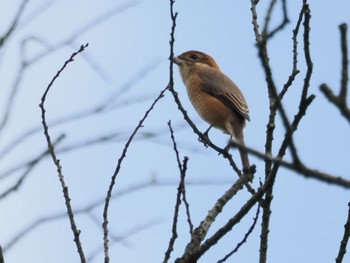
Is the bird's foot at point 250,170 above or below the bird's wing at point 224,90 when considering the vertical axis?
below

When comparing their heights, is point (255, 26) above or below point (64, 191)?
above

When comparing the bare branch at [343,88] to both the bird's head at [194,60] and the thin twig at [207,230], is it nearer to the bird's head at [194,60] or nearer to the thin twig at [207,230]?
the thin twig at [207,230]

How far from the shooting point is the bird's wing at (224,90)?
678 centimetres

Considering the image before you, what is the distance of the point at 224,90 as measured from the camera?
7059 millimetres

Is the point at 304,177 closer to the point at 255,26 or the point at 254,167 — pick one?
the point at 254,167

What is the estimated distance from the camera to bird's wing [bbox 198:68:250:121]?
6.78m

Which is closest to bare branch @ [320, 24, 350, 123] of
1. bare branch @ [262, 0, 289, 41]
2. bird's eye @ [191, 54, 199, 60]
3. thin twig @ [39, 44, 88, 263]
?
bare branch @ [262, 0, 289, 41]

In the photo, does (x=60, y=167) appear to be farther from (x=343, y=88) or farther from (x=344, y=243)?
(x=343, y=88)

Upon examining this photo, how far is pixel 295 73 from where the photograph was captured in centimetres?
380

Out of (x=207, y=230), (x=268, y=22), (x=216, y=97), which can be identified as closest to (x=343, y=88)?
(x=268, y=22)

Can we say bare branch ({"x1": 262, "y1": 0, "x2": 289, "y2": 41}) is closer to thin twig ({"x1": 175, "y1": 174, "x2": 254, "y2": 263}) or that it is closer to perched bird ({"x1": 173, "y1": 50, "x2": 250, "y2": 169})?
thin twig ({"x1": 175, "y1": 174, "x2": 254, "y2": 263})

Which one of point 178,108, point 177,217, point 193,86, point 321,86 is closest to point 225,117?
point 193,86

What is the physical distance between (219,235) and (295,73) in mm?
1692

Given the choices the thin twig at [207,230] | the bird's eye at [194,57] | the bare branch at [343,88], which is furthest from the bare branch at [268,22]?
the bird's eye at [194,57]
